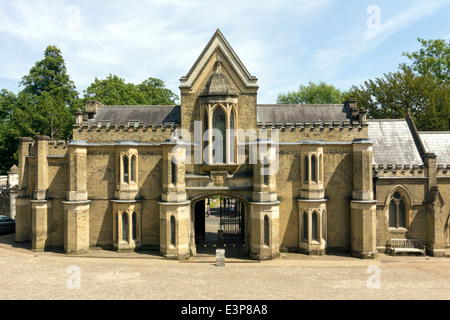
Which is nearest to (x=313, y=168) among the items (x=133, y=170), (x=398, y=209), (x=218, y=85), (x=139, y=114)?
(x=398, y=209)

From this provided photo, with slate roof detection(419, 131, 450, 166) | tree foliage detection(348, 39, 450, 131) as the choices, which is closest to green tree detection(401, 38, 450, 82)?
tree foliage detection(348, 39, 450, 131)

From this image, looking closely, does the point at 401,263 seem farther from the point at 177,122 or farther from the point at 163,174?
the point at 177,122

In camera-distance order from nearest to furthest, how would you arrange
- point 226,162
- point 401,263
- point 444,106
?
point 401,263 → point 226,162 → point 444,106

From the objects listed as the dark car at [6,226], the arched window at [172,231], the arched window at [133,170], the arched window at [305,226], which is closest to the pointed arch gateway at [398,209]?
the arched window at [305,226]

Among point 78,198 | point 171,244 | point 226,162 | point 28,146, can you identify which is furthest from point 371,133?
point 28,146

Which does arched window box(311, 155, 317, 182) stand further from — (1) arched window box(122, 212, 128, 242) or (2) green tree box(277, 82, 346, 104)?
(2) green tree box(277, 82, 346, 104)

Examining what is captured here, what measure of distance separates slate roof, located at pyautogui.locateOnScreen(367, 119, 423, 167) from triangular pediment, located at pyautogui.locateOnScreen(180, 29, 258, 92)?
33.1 ft

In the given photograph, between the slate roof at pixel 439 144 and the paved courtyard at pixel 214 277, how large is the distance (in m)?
7.36

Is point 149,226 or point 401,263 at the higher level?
point 149,226

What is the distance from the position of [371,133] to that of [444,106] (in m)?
18.7

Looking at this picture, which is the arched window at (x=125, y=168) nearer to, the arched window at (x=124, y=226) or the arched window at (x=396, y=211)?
the arched window at (x=124, y=226)

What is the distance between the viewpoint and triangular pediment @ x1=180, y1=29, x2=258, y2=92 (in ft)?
73.9

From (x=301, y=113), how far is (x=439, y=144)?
1047 centimetres

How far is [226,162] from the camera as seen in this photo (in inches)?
858
